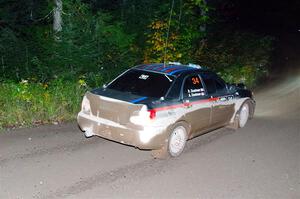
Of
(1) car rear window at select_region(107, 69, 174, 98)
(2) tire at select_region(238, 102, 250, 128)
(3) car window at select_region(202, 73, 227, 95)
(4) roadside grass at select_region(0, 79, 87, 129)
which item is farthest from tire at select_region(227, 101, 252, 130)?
(4) roadside grass at select_region(0, 79, 87, 129)

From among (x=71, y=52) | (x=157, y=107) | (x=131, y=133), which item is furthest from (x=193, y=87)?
(x=71, y=52)

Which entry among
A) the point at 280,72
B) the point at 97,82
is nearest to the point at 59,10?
the point at 97,82

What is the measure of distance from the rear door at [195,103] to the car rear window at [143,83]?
43 centimetres

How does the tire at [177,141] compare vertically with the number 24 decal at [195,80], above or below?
Result: below

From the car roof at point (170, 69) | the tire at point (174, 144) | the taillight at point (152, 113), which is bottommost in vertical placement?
the tire at point (174, 144)

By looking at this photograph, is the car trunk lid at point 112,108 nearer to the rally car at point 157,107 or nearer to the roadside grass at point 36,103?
the rally car at point 157,107

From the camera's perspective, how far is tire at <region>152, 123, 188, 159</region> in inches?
279

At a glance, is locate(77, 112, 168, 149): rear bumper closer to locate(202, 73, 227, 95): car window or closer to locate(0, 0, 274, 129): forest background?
locate(202, 73, 227, 95): car window

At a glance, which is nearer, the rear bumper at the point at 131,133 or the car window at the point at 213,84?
the rear bumper at the point at 131,133

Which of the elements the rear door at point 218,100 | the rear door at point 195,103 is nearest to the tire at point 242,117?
the rear door at point 218,100

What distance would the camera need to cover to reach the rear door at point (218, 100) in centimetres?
812

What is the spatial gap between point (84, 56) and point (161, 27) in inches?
136

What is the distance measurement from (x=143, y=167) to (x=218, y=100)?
101 inches

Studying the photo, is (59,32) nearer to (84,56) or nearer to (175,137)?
(84,56)
